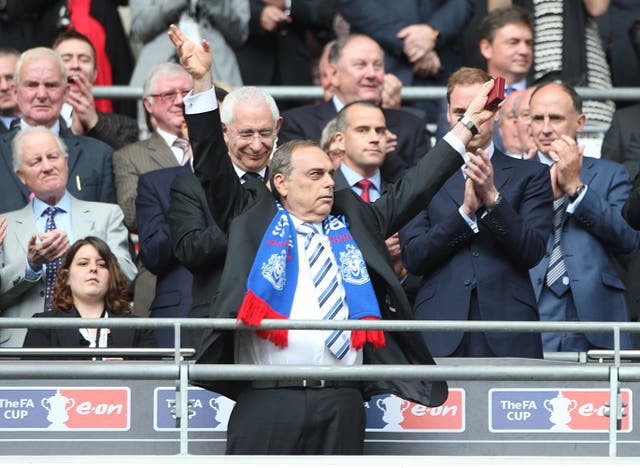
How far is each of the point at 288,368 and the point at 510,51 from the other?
511 cm

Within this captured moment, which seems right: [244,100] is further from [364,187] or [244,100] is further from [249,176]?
[364,187]

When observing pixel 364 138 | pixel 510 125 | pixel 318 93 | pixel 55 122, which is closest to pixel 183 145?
pixel 55 122

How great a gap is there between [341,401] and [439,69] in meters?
5.92

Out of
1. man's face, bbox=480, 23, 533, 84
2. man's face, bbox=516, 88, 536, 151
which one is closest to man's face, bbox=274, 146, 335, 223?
man's face, bbox=516, 88, 536, 151

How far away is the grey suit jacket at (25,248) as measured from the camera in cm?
1030

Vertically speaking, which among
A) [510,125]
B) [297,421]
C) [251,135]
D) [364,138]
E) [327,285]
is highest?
[510,125]

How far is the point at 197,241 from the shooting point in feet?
29.5

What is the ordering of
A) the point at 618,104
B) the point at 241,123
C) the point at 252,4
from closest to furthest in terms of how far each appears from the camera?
the point at 241,123 < the point at 252,4 < the point at 618,104

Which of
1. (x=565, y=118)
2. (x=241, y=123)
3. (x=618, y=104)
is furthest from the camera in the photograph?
(x=618, y=104)

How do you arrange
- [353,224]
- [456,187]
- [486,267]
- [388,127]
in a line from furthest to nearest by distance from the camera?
[388,127], [456,187], [486,267], [353,224]

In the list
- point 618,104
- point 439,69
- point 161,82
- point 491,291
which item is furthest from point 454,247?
point 618,104

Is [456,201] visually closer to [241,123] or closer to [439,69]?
[241,123]

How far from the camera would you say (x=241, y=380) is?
820cm

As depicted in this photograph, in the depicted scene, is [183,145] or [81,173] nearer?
[81,173]
